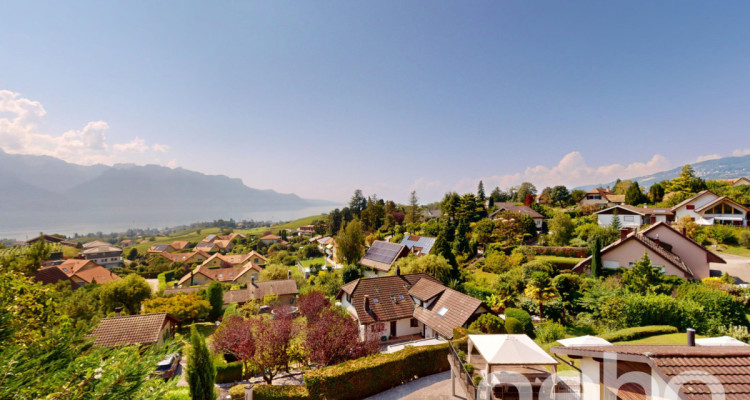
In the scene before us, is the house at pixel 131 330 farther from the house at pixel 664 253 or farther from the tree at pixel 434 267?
the house at pixel 664 253

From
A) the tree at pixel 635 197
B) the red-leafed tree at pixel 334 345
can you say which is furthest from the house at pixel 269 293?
the tree at pixel 635 197

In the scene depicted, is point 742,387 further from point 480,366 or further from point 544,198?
point 544,198

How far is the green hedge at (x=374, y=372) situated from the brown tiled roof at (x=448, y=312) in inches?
120

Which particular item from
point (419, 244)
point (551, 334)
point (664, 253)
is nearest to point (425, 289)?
point (551, 334)

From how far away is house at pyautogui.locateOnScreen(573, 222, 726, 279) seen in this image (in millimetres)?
19188

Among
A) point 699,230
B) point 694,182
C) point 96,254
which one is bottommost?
point 96,254

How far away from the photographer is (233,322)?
49.3ft

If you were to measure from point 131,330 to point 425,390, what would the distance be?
1908cm

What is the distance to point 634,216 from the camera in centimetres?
3681

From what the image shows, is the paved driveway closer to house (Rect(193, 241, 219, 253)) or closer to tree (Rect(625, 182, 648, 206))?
tree (Rect(625, 182, 648, 206))

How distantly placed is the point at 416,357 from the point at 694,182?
57069mm

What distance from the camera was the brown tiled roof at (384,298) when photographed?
66.7 feet

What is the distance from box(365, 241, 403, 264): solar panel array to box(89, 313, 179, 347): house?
24751 millimetres

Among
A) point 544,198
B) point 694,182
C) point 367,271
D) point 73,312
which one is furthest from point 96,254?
point 694,182
